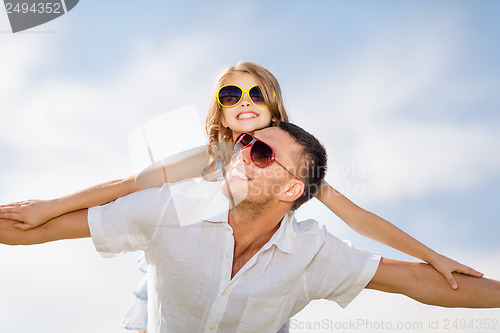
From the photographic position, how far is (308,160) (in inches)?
167

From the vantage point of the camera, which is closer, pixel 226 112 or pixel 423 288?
pixel 423 288

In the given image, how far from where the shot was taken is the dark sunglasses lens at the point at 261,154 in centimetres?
402

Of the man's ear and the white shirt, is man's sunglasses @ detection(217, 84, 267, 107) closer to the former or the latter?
the man's ear

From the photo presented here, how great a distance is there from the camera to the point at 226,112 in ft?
17.5

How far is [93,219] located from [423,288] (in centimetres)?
276

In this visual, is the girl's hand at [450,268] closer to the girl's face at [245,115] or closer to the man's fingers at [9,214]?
the girl's face at [245,115]

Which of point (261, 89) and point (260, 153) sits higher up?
point (261, 89)

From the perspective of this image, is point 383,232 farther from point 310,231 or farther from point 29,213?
point 29,213

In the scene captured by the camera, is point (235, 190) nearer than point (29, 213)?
No

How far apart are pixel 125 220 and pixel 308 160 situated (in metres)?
1.70

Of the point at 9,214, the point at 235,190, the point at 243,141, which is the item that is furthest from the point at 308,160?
the point at 9,214

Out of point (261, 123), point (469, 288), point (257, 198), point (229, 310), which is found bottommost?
point (469, 288)

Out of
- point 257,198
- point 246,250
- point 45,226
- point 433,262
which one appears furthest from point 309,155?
point 45,226

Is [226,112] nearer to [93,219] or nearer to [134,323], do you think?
[93,219]
